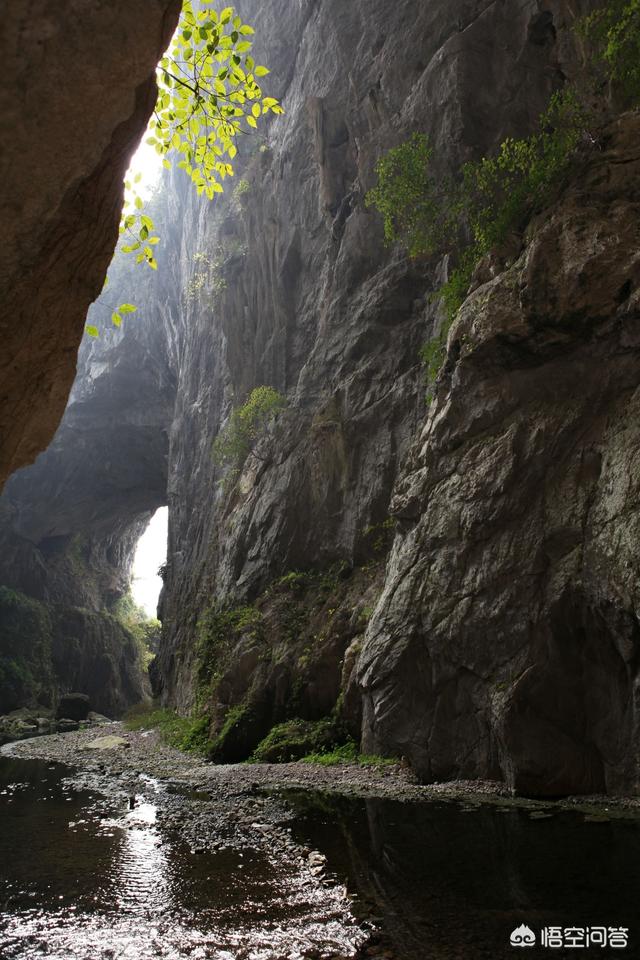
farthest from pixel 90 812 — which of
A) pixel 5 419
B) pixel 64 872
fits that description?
pixel 5 419

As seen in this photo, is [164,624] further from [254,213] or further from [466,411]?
[466,411]

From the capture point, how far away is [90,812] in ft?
33.5

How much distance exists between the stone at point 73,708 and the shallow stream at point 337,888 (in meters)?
34.6

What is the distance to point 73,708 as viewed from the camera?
3978 cm

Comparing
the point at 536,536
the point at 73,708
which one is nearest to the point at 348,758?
the point at 536,536

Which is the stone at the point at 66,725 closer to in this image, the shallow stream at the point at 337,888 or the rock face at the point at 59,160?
the shallow stream at the point at 337,888

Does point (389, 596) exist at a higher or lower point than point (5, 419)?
lower

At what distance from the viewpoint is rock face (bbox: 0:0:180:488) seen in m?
3.12

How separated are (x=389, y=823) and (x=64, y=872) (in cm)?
407

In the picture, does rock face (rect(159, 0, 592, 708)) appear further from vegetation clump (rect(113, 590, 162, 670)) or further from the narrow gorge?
vegetation clump (rect(113, 590, 162, 670))

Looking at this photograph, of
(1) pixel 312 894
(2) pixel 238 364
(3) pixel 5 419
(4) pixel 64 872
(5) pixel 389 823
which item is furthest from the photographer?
(2) pixel 238 364

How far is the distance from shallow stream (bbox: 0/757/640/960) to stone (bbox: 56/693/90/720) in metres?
34.6

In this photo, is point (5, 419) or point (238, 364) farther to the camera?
point (238, 364)

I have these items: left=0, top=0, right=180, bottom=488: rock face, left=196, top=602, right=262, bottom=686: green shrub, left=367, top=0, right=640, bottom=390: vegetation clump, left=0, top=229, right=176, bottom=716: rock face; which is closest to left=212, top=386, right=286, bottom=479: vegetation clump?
left=196, top=602, right=262, bottom=686: green shrub
